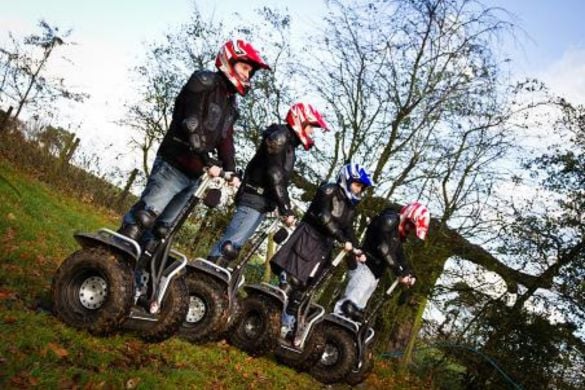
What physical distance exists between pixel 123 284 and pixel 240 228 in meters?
1.89

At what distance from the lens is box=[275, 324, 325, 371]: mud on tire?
21.6 feet

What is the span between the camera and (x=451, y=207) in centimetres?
1152

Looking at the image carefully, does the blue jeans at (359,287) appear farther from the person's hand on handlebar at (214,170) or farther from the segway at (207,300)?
the person's hand on handlebar at (214,170)

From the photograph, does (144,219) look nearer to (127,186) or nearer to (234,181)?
(234,181)

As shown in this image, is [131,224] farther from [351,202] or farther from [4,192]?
[4,192]

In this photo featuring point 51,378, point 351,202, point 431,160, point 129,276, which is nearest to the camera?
point 51,378

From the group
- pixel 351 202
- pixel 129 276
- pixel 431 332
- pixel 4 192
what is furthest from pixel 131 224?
pixel 431 332

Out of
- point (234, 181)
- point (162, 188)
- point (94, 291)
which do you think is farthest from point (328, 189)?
point (94, 291)

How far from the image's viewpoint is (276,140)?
5688 millimetres

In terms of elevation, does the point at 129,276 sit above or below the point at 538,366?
below

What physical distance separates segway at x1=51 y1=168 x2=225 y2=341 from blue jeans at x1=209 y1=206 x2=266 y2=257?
116 cm

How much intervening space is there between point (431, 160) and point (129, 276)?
9089 mm

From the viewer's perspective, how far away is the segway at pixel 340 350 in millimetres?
6859

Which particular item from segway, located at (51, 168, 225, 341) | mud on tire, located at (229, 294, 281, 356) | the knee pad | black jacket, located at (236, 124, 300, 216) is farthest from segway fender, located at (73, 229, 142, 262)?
mud on tire, located at (229, 294, 281, 356)
